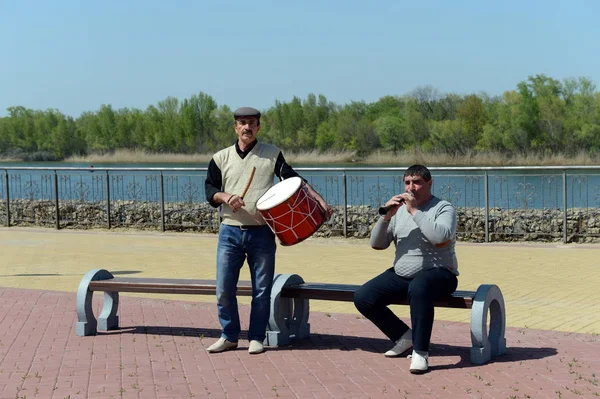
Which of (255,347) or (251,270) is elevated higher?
(251,270)

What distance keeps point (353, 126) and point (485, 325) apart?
6725 centimetres

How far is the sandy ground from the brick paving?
3.37ft

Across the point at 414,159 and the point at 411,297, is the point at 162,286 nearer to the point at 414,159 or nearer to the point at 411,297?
the point at 411,297

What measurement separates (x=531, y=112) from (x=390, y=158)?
965 cm

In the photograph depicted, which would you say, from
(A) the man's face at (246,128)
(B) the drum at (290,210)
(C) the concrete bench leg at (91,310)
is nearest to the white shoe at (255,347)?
(B) the drum at (290,210)

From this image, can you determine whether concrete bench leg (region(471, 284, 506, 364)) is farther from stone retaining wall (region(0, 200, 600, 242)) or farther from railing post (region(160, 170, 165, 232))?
railing post (region(160, 170, 165, 232))

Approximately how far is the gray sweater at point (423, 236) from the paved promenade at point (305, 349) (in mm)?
718

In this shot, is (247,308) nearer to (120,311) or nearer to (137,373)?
(120,311)

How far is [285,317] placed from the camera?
8172mm

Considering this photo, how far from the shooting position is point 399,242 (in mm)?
7391

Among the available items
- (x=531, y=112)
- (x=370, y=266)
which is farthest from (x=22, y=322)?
(x=531, y=112)

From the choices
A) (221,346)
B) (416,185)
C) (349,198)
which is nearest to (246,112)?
(416,185)

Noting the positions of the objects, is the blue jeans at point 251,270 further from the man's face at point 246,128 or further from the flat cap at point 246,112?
the flat cap at point 246,112

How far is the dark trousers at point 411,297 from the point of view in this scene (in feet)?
23.1
